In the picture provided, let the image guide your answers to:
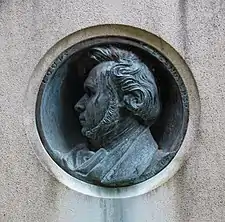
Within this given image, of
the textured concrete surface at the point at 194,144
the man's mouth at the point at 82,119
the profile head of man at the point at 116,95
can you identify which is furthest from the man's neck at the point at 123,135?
the textured concrete surface at the point at 194,144

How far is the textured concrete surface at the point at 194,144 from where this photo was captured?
4.15 meters

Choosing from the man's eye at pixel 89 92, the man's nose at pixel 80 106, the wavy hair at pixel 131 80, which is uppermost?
the wavy hair at pixel 131 80

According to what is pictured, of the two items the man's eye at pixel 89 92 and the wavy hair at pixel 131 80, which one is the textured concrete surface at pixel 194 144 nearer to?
the wavy hair at pixel 131 80

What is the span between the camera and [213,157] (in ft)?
13.6

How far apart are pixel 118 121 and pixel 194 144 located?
43 centimetres

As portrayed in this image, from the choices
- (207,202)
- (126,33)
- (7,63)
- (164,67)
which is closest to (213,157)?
(207,202)

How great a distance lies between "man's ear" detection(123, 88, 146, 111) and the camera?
4191 millimetres

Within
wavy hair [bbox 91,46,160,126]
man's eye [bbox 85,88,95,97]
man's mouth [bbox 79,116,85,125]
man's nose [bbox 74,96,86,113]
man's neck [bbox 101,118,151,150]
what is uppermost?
wavy hair [bbox 91,46,160,126]

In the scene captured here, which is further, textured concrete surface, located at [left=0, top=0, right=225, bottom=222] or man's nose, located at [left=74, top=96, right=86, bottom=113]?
man's nose, located at [left=74, top=96, right=86, bottom=113]

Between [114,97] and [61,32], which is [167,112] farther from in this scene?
[61,32]

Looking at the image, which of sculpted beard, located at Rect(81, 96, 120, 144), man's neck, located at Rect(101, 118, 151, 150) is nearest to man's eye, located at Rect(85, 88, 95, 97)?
sculpted beard, located at Rect(81, 96, 120, 144)

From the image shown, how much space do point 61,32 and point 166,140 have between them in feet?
2.75

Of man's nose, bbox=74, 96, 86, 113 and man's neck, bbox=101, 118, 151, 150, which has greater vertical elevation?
man's nose, bbox=74, 96, 86, 113

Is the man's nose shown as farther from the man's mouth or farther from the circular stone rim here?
the circular stone rim
